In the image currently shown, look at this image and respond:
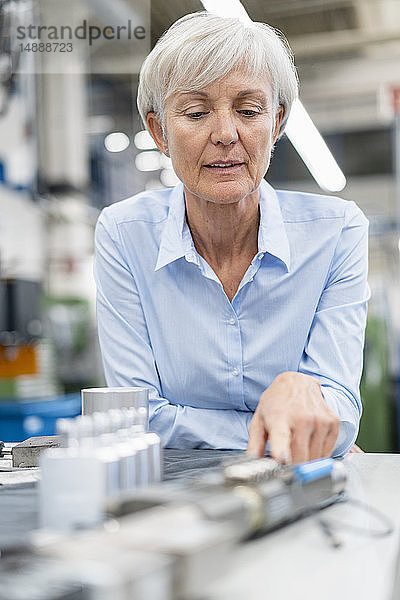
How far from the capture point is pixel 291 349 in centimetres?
160

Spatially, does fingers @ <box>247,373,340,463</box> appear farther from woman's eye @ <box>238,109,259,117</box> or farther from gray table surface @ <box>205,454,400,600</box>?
woman's eye @ <box>238,109,259,117</box>

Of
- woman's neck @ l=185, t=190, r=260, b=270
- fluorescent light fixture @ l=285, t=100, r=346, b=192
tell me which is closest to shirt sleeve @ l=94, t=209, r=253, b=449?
woman's neck @ l=185, t=190, r=260, b=270

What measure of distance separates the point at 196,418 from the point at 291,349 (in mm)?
259

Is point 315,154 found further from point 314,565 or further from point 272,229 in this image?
point 314,565

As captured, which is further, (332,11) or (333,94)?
(333,94)

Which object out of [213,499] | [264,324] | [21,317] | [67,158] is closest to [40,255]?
[67,158]

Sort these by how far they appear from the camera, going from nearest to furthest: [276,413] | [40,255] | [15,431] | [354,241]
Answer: [276,413] < [354,241] < [15,431] < [40,255]

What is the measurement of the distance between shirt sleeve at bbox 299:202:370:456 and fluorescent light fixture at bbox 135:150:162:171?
7.59 metres

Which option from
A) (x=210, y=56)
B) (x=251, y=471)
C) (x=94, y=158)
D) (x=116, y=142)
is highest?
(x=116, y=142)

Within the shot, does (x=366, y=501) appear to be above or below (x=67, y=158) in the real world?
below

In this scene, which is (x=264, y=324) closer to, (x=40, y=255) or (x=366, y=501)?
(x=366, y=501)

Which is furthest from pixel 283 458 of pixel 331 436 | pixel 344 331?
pixel 344 331

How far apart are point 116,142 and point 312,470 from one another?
304 inches

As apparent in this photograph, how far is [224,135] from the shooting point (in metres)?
1.45
